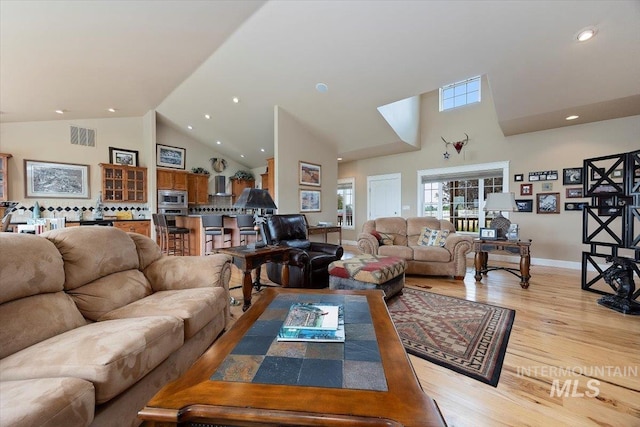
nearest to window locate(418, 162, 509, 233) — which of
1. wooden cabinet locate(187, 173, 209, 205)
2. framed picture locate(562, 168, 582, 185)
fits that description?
framed picture locate(562, 168, 582, 185)

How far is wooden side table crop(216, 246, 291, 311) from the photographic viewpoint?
2.64m

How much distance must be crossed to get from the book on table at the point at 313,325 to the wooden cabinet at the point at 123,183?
6506 mm

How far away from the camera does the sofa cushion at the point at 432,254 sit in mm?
4008

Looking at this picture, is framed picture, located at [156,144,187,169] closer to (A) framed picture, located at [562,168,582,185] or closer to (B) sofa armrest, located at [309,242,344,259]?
(B) sofa armrest, located at [309,242,344,259]

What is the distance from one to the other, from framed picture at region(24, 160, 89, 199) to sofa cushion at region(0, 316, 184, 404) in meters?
5.85

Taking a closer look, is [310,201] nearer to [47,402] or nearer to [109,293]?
[109,293]

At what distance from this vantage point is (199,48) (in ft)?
12.8

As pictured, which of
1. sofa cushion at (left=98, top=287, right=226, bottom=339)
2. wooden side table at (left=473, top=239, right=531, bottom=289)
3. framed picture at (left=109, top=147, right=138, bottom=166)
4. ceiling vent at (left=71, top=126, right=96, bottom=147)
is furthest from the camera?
framed picture at (left=109, top=147, right=138, bottom=166)

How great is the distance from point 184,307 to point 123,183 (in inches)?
235

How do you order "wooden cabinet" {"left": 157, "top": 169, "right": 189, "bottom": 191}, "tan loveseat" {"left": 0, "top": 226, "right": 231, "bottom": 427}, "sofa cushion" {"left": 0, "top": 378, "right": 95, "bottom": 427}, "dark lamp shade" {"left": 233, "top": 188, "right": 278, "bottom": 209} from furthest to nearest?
"wooden cabinet" {"left": 157, "top": 169, "right": 189, "bottom": 191} → "dark lamp shade" {"left": 233, "top": 188, "right": 278, "bottom": 209} → "tan loveseat" {"left": 0, "top": 226, "right": 231, "bottom": 427} → "sofa cushion" {"left": 0, "top": 378, "right": 95, "bottom": 427}

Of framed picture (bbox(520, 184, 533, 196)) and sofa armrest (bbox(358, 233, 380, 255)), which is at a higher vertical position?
framed picture (bbox(520, 184, 533, 196))

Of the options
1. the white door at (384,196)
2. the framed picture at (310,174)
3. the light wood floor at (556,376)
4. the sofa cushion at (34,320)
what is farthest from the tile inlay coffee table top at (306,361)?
the white door at (384,196)

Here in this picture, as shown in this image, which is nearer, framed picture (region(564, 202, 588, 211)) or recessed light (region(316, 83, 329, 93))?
recessed light (region(316, 83, 329, 93))

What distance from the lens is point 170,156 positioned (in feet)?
23.6
